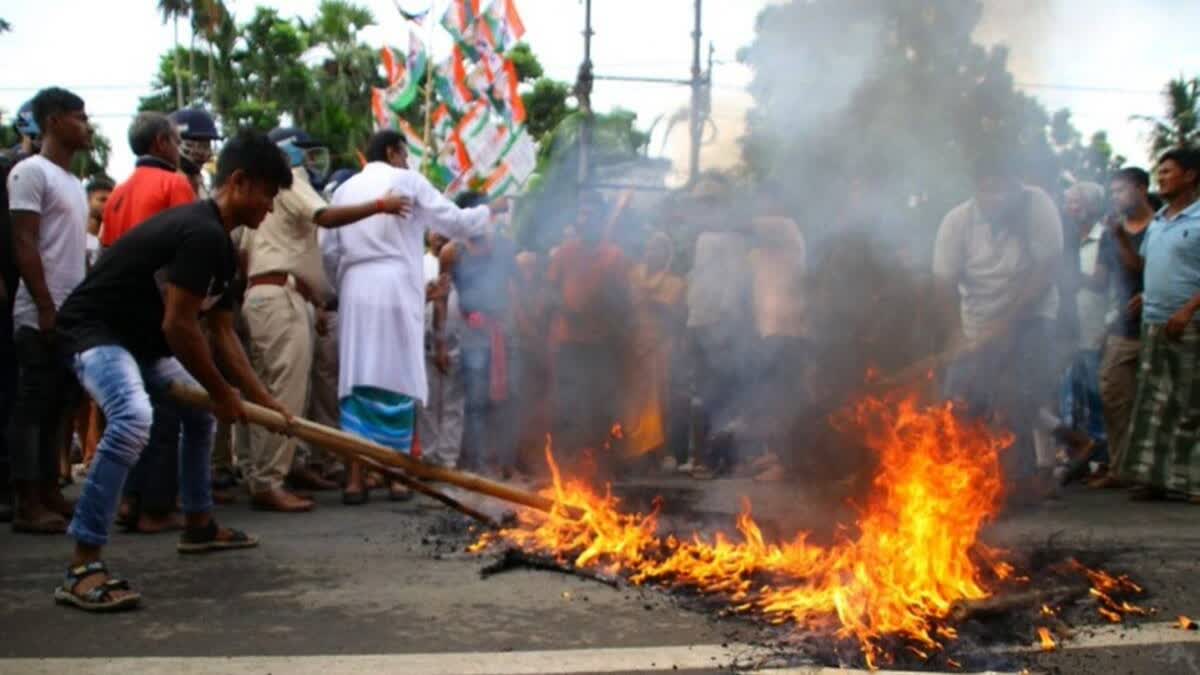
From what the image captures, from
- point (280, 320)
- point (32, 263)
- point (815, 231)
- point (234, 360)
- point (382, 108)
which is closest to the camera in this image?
point (234, 360)

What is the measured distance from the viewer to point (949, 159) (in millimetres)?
6793

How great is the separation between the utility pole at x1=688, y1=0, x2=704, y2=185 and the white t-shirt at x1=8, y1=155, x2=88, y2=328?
305 cm

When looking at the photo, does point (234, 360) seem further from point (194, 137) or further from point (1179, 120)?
point (1179, 120)

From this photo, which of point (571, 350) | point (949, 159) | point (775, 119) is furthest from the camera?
point (571, 350)

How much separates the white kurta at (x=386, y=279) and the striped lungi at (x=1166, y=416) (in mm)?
3823

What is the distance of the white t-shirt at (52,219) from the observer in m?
5.61

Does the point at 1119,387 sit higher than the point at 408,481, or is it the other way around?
the point at 1119,387

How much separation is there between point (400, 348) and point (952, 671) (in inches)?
150

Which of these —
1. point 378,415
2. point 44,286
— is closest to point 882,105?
point 378,415

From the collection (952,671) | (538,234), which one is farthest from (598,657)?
(538,234)

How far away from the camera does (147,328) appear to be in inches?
182

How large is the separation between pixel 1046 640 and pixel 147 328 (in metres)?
3.33

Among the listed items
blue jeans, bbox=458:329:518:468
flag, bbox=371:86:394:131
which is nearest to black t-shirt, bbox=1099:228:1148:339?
blue jeans, bbox=458:329:518:468

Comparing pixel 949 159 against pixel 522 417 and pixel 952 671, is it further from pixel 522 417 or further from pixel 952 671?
pixel 952 671
